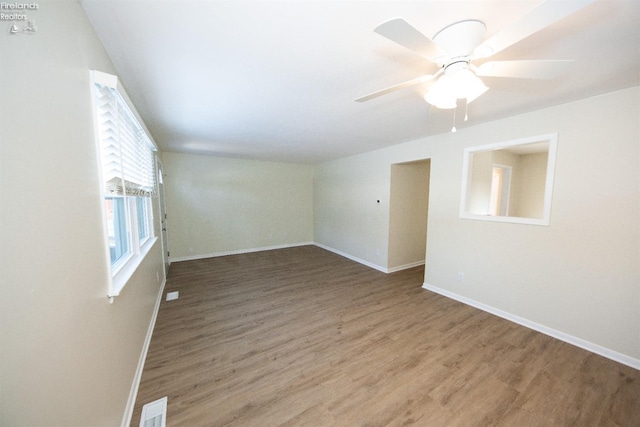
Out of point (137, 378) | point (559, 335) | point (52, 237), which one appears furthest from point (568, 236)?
point (137, 378)

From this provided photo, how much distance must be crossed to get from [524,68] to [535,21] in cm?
48

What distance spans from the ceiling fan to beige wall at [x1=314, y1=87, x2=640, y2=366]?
137cm

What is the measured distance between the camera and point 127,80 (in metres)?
1.71

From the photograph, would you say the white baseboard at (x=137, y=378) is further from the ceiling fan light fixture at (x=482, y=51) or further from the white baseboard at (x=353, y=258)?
the white baseboard at (x=353, y=258)

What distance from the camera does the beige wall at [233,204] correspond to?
4719 mm

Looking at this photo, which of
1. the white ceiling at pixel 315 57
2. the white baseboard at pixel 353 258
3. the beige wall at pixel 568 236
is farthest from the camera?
the white baseboard at pixel 353 258

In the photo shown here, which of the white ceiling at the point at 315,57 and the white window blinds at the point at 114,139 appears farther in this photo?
the white window blinds at the point at 114,139

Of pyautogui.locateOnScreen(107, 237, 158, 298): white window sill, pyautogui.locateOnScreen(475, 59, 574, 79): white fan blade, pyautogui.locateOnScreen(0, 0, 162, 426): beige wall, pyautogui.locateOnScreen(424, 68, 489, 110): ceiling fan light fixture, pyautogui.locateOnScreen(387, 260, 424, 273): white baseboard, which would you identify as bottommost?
pyautogui.locateOnScreen(387, 260, 424, 273): white baseboard

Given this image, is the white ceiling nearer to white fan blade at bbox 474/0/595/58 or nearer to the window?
white fan blade at bbox 474/0/595/58

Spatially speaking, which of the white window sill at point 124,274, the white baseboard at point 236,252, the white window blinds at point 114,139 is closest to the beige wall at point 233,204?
the white baseboard at point 236,252

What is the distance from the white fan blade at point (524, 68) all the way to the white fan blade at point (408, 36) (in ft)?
1.06

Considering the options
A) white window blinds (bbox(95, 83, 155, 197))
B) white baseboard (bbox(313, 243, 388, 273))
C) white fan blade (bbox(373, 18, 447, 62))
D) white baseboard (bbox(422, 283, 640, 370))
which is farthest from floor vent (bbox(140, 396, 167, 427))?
white baseboard (bbox(313, 243, 388, 273))

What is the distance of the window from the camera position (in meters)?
1.23

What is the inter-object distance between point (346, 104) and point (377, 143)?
1755 mm
